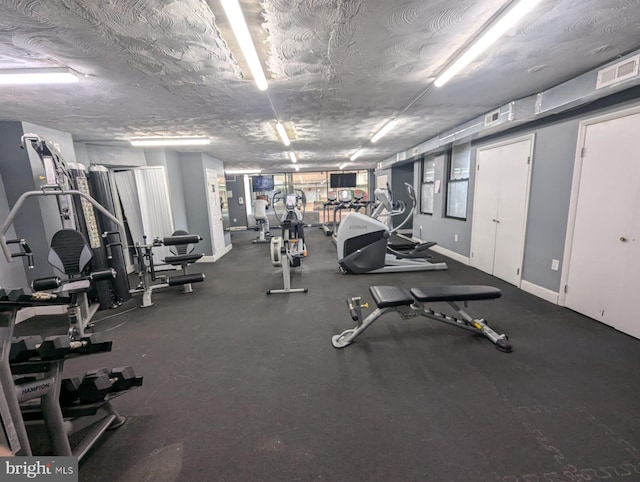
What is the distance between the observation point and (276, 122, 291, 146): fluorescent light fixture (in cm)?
409

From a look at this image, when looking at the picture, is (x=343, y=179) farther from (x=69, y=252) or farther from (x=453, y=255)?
(x=69, y=252)

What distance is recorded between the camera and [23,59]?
6.32 feet

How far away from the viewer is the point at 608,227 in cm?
274

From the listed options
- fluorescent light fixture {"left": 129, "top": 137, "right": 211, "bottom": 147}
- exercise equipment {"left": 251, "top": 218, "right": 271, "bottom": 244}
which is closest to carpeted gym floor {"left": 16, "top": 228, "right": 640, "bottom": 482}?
fluorescent light fixture {"left": 129, "top": 137, "right": 211, "bottom": 147}

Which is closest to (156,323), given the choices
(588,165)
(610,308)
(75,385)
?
(75,385)

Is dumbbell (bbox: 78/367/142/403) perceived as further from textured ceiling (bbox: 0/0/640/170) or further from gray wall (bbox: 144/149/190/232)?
gray wall (bbox: 144/149/190/232)

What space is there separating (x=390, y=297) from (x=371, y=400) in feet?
3.01

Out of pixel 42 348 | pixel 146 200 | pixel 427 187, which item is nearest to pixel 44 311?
pixel 146 200

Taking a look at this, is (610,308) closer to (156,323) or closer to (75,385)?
(75,385)

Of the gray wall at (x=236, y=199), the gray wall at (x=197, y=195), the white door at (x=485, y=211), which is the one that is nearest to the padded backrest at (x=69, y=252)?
the gray wall at (x=197, y=195)

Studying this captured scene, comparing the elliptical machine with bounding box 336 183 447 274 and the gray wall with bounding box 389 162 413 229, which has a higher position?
the gray wall with bounding box 389 162 413 229

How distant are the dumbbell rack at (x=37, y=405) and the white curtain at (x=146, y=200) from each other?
429 cm

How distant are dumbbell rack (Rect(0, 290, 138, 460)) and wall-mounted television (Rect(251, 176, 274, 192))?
404 inches

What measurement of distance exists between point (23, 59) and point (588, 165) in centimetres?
512
